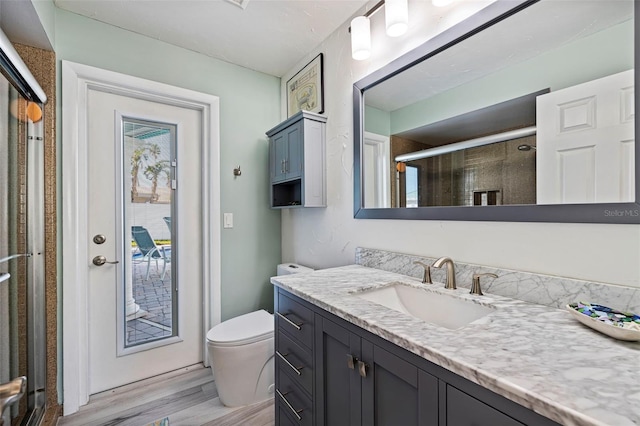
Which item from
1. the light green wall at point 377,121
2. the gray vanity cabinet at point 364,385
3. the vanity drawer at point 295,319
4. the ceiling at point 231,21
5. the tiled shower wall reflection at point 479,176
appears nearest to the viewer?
the gray vanity cabinet at point 364,385

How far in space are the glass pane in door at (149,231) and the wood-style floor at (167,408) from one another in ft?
0.97

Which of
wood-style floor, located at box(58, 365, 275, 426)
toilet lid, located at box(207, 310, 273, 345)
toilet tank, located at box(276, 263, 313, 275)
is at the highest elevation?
toilet tank, located at box(276, 263, 313, 275)

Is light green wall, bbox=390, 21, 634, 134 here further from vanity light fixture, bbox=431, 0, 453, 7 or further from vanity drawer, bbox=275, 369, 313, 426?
vanity drawer, bbox=275, 369, 313, 426

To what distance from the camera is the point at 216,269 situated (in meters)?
2.14

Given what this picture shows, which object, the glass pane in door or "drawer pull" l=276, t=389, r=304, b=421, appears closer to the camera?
"drawer pull" l=276, t=389, r=304, b=421

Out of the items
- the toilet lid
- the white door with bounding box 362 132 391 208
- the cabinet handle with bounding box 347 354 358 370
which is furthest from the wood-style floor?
the white door with bounding box 362 132 391 208

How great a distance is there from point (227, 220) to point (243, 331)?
85 cm

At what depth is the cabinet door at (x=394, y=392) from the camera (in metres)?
0.68

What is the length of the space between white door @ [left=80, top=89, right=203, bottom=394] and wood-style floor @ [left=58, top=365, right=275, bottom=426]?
0.37 feet

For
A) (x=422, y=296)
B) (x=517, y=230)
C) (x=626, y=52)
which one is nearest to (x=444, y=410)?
(x=422, y=296)

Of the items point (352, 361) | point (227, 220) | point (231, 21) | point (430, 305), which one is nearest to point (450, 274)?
point (430, 305)

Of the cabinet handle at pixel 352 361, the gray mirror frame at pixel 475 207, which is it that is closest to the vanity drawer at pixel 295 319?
the cabinet handle at pixel 352 361

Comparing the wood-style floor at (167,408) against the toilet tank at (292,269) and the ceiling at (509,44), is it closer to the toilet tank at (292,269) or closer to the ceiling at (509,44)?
the toilet tank at (292,269)

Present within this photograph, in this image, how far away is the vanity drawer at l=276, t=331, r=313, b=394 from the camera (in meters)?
1.13
